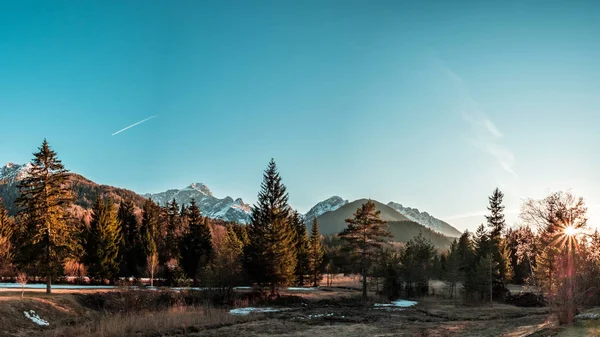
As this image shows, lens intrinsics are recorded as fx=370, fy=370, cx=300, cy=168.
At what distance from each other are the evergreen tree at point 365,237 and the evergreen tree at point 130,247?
109ft

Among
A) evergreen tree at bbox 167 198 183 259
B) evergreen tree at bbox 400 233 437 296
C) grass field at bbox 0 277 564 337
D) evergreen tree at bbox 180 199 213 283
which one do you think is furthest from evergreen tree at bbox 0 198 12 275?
evergreen tree at bbox 400 233 437 296

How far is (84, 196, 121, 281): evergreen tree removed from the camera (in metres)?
51.4

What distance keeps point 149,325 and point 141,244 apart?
146ft

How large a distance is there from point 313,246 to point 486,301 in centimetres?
3058

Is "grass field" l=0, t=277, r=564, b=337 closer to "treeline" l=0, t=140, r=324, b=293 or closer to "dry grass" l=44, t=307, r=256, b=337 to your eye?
"dry grass" l=44, t=307, r=256, b=337

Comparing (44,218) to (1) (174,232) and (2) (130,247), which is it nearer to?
(2) (130,247)

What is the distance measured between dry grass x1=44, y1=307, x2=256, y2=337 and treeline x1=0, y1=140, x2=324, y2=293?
13.9m

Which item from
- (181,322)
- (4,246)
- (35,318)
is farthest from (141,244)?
A: (181,322)

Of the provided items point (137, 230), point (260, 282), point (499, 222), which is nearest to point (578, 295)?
point (260, 282)

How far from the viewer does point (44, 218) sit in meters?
36.0

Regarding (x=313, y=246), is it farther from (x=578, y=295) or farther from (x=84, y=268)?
(x=578, y=295)

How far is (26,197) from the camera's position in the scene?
36.9 meters

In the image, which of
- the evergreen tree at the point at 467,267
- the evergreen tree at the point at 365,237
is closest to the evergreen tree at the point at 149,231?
the evergreen tree at the point at 365,237

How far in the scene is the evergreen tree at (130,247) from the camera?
62.9 metres
